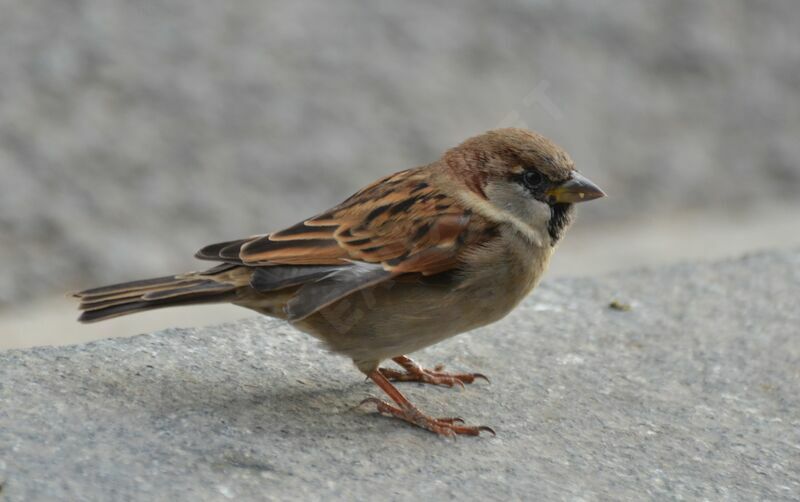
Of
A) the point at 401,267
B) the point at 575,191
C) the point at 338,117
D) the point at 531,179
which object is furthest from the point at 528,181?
the point at 338,117

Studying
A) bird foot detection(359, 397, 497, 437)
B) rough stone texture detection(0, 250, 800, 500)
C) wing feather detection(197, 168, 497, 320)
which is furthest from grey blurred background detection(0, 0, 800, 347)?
bird foot detection(359, 397, 497, 437)

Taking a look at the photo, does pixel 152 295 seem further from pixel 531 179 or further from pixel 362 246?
pixel 531 179

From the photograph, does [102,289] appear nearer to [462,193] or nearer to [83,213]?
[462,193]

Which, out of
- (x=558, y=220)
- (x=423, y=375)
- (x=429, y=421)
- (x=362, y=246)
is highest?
(x=558, y=220)

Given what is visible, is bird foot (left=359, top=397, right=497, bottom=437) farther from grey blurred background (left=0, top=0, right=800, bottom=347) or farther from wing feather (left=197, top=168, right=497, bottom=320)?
grey blurred background (left=0, top=0, right=800, bottom=347)

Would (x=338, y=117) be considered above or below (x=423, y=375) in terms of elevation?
above

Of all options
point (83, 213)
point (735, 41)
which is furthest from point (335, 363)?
point (735, 41)
